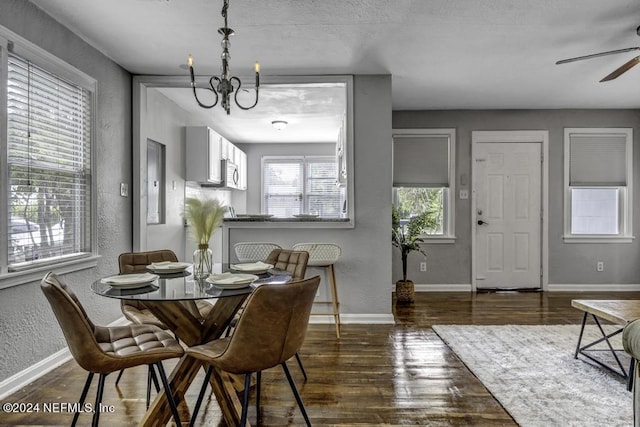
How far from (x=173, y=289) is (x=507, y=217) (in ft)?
15.6

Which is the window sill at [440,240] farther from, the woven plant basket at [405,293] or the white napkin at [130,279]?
the white napkin at [130,279]

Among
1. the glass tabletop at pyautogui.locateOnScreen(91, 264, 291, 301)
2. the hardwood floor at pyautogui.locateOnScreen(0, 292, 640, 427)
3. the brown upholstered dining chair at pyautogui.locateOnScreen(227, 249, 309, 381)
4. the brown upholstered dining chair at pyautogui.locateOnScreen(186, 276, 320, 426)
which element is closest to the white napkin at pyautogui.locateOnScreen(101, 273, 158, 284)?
the glass tabletop at pyautogui.locateOnScreen(91, 264, 291, 301)

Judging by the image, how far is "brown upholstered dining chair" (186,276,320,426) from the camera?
1.57 m

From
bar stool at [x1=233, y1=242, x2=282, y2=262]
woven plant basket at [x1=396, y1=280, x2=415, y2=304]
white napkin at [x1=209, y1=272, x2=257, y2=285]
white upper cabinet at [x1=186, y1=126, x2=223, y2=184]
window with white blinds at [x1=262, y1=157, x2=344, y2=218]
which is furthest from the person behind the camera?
window with white blinds at [x1=262, y1=157, x2=344, y2=218]

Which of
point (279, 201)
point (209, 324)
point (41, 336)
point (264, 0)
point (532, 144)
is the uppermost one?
point (264, 0)

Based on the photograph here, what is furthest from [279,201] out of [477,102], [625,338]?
[625,338]

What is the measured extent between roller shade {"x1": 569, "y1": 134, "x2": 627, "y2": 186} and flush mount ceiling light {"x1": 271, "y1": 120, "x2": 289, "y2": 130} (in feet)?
12.9

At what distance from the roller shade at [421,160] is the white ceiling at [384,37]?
3.53ft

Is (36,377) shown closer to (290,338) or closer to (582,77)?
(290,338)

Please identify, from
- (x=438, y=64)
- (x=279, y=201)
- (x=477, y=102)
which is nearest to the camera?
(x=438, y=64)

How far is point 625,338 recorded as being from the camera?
178 centimetres

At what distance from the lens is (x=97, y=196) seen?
324 centimetres

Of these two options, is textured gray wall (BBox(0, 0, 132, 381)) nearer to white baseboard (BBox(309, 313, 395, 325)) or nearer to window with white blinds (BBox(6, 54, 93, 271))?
window with white blinds (BBox(6, 54, 93, 271))

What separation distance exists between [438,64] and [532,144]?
2.50m
